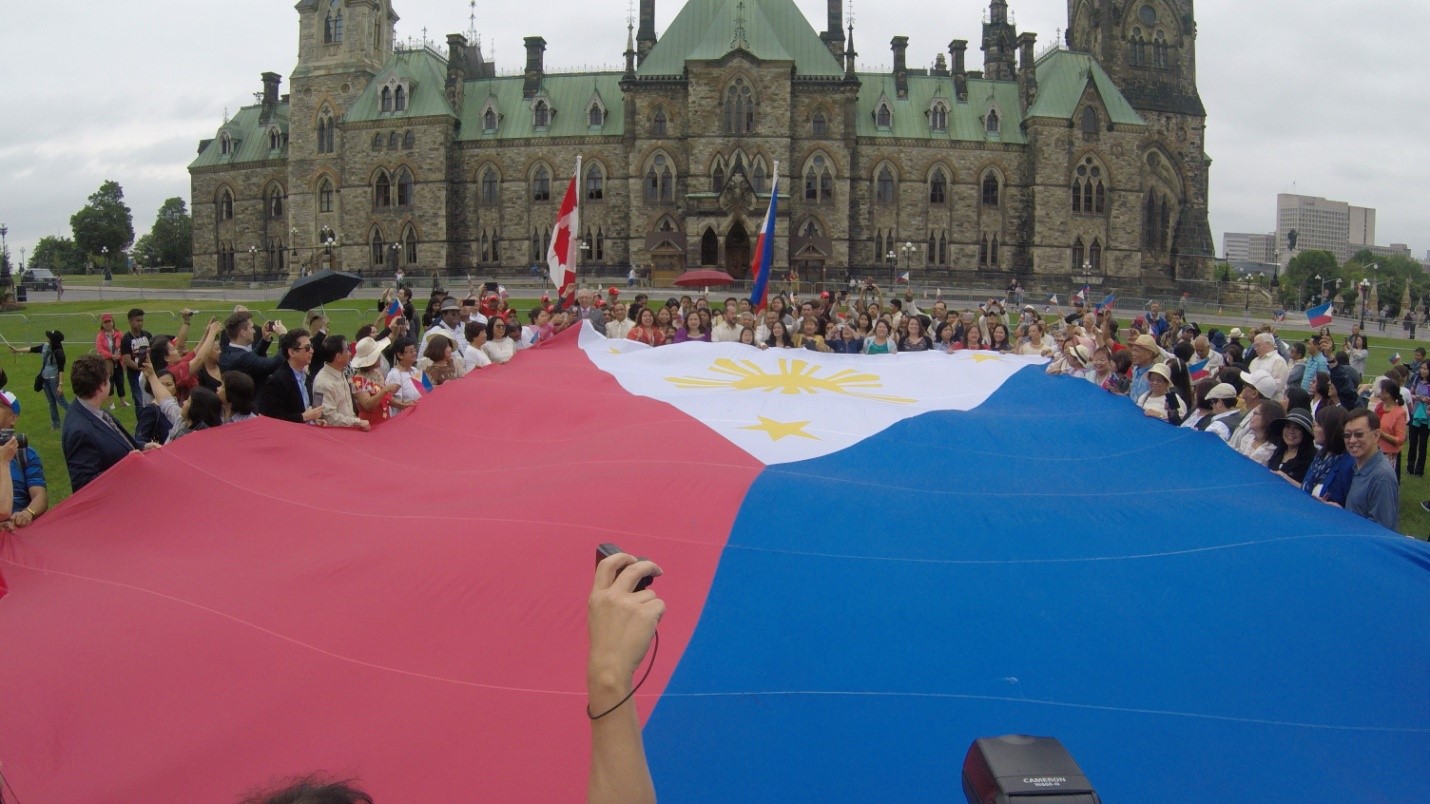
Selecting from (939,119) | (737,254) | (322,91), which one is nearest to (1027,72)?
(939,119)

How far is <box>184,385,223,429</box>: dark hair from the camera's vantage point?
24.1ft

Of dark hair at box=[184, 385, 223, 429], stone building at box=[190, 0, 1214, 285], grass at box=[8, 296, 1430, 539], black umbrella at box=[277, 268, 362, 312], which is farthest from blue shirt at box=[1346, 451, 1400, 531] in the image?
stone building at box=[190, 0, 1214, 285]

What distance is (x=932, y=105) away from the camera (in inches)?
2288

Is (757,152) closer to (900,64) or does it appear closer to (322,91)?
(900,64)

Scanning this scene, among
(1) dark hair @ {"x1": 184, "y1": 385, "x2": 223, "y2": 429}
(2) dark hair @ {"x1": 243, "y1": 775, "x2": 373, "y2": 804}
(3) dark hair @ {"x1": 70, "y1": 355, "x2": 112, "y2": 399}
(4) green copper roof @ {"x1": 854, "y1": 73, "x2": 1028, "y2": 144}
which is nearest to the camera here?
(2) dark hair @ {"x1": 243, "y1": 775, "x2": 373, "y2": 804}

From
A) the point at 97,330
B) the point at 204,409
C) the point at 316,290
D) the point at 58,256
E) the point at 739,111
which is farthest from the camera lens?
the point at 58,256

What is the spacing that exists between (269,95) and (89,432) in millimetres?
68875

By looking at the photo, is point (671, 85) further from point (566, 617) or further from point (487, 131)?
point (566, 617)

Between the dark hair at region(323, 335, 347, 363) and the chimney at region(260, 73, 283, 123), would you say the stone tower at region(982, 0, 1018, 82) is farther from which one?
the dark hair at region(323, 335, 347, 363)

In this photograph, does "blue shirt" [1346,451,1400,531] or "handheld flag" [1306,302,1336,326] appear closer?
"blue shirt" [1346,451,1400,531]

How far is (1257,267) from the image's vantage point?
188500 mm

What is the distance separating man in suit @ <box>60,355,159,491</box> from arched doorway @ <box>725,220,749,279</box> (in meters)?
47.7

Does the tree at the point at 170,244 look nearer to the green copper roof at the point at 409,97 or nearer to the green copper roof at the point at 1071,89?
the green copper roof at the point at 409,97

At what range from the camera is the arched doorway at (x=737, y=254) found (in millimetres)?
53625
